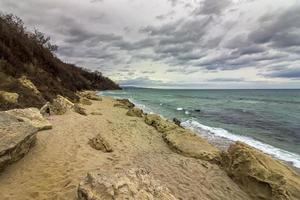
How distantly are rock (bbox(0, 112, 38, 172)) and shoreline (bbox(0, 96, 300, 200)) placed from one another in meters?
0.20

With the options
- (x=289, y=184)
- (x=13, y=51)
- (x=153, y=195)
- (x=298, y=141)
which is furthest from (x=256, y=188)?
(x=13, y=51)

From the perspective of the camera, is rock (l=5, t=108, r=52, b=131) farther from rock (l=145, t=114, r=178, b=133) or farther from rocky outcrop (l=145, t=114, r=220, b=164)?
rock (l=145, t=114, r=178, b=133)

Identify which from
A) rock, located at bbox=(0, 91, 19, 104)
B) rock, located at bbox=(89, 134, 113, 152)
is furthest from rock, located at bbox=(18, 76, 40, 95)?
rock, located at bbox=(89, 134, 113, 152)

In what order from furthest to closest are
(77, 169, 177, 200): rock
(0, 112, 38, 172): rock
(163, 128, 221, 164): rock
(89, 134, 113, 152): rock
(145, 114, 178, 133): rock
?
(145, 114, 178, 133): rock < (163, 128, 221, 164): rock < (89, 134, 113, 152): rock < (0, 112, 38, 172): rock < (77, 169, 177, 200): rock

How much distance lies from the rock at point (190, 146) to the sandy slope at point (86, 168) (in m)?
0.37

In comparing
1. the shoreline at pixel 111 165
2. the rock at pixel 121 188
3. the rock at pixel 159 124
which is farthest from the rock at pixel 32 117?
the rock at pixel 121 188

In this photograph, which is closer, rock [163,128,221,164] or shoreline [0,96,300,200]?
shoreline [0,96,300,200]

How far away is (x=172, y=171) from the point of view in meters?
8.40

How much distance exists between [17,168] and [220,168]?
555cm

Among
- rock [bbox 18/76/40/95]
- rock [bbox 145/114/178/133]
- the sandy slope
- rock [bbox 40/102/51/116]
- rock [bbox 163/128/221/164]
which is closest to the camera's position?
the sandy slope

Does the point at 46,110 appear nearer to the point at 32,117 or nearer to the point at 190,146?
the point at 32,117

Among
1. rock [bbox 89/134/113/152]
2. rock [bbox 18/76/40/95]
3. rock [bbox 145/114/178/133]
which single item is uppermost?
rock [bbox 18/76/40/95]

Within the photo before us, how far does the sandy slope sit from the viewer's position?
654cm

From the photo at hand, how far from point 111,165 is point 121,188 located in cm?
322
